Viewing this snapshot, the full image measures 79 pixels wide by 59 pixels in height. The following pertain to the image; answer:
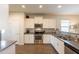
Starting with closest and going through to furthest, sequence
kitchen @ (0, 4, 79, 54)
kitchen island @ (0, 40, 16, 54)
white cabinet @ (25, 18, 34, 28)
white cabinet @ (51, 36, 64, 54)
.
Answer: kitchen island @ (0, 40, 16, 54)
kitchen @ (0, 4, 79, 54)
white cabinet @ (51, 36, 64, 54)
white cabinet @ (25, 18, 34, 28)

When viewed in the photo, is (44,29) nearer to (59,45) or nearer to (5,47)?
(59,45)

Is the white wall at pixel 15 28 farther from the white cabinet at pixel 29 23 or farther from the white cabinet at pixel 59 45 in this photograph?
the white cabinet at pixel 59 45

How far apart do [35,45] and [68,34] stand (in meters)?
1.78

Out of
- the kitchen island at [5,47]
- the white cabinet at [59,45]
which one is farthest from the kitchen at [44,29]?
the kitchen island at [5,47]

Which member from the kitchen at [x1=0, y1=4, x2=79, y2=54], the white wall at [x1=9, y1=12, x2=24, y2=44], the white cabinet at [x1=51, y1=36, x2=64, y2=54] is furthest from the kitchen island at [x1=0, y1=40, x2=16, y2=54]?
the white cabinet at [x1=51, y1=36, x2=64, y2=54]

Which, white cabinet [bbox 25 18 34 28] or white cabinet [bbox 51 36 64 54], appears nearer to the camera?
white cabinet [bbox 51 36 64 54]

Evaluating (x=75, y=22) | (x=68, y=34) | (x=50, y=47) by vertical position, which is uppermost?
(x=75, y=22)

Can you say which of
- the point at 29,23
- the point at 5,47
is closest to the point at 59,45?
the point at 5,47

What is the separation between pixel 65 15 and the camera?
14.8 feet

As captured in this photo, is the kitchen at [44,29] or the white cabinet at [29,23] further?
the white cabinet at [29,23]

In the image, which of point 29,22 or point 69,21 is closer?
point 69,21

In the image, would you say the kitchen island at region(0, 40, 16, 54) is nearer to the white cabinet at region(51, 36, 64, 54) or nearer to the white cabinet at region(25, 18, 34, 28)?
the white cabinet at region(51, 36, 64, 54)
